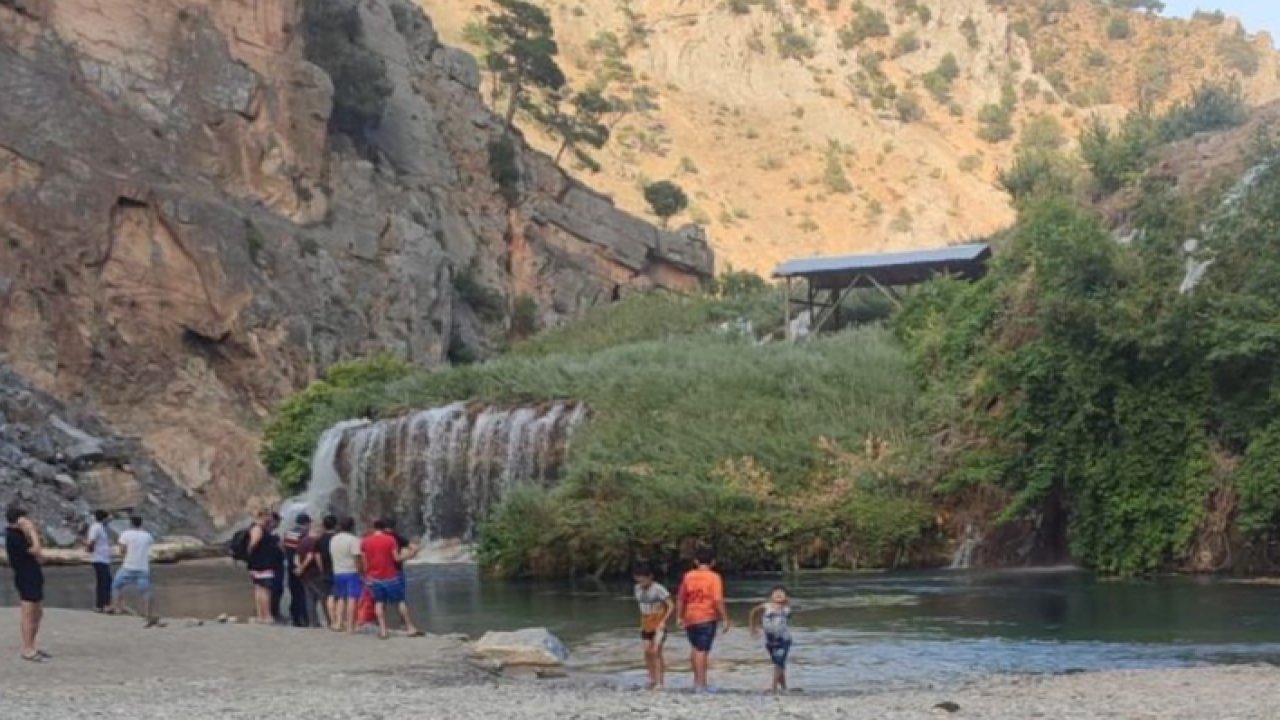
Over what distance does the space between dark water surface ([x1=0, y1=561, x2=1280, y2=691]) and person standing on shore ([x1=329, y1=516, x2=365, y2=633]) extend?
7.31 feet

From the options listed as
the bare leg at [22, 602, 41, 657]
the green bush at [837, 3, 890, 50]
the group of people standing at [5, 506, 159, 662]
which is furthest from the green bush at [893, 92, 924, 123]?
the bare leg at [22, 602, 41, 657]

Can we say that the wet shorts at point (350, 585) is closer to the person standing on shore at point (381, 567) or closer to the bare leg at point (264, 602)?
the person standing on shore at point (381, 567)

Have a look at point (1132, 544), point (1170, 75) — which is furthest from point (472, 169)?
point (1170, 75)

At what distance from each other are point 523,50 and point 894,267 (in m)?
37.2

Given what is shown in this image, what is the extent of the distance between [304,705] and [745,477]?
2151cm

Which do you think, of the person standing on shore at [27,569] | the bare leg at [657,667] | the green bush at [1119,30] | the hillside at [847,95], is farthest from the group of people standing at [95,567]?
the green bush at [1119,30]

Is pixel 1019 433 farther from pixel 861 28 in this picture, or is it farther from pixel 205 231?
pixel 861 28

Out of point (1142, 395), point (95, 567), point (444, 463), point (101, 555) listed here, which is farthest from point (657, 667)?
point (444, 463)

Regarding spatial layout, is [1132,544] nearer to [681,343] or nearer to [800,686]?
[800,686]

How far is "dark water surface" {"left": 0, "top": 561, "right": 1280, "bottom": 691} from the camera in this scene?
20.7 m

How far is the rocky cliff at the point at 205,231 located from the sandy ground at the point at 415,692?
28.0m

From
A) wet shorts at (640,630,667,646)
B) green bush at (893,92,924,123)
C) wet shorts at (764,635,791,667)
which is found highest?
green bush at (893,92,924,123)

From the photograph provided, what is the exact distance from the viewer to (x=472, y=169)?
76312 millimetres

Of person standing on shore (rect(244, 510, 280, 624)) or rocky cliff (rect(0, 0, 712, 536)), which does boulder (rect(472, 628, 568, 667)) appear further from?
rocky cliff (rect(0, 0, 712, 536))
